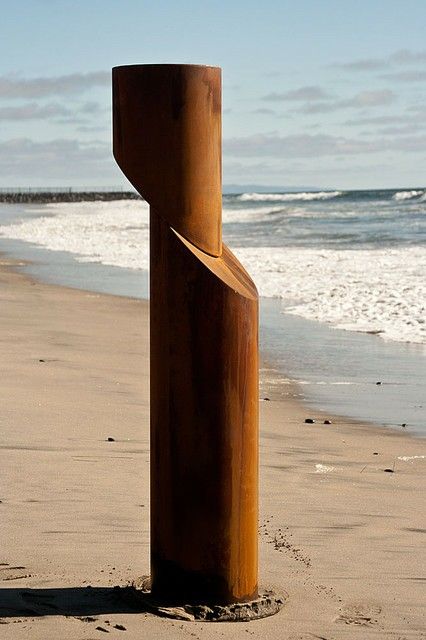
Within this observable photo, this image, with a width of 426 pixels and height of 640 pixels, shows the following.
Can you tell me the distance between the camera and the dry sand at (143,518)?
11.2 ft

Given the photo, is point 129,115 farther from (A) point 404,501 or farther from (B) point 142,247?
(B) point 142,247

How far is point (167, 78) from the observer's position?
3314 mm

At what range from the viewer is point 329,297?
49.8 ft

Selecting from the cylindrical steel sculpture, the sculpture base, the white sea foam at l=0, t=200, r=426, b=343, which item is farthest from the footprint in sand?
the white sea foam at l=0, t=200, r=426, b=343

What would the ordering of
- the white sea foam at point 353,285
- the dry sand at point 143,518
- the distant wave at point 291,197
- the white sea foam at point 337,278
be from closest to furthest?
the dry sand at point 143,518
the white sea foam at point 353,285
the white sea foam at point 337,278
the distant wave at point 291,197

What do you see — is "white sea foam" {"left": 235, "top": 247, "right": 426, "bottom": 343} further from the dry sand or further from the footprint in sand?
the footprint in sand

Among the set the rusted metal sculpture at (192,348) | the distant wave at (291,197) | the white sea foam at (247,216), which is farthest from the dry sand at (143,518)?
the distant wave at (291,197)

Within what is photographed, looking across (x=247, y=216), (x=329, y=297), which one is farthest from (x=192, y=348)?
(x=247, y=216)

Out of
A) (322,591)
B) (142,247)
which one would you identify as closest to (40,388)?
(322,591)

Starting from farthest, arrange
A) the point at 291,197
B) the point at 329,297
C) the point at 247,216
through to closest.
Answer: the point at 291,197, the point at 247,216, the point at 329,297

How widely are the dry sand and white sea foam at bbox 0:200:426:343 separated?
4694 millimetres

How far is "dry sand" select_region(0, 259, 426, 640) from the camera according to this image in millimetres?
3428

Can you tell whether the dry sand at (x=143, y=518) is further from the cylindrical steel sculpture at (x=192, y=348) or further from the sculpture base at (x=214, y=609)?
the cylindrical steel sculpture at (x=192, y=348)

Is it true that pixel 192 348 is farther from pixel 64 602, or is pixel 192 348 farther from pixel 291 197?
pixel 291 197
